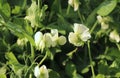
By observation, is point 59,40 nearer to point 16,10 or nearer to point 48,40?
point 48,40

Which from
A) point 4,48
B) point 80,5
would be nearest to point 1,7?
point 4,48

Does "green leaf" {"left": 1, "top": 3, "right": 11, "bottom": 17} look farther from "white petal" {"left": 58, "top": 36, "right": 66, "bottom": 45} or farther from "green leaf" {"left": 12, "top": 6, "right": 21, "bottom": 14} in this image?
"white petal" {"left": 58, "top": 36, "right": 66, "bottom": 45}

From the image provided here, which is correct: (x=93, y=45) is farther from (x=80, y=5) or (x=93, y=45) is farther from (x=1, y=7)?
(x=1, y=7)

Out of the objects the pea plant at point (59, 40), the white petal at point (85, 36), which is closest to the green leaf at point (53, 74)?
the pea plant at point (59, 40)

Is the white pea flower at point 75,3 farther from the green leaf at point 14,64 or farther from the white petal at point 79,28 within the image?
the green leaf at point 14,64

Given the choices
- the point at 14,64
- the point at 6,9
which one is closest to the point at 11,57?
the point at 14,64

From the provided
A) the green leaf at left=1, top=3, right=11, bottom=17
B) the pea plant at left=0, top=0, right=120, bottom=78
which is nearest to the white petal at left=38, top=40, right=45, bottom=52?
the pea plant at left=0, top=0, right=120, bottom=78
